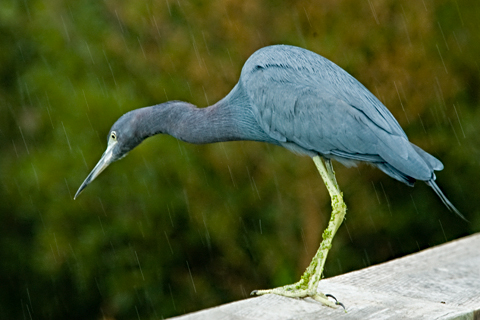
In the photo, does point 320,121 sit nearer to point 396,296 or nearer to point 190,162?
point 396,296

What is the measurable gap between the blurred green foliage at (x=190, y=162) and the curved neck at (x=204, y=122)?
2034 millimetres

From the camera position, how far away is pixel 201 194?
539 centimetres

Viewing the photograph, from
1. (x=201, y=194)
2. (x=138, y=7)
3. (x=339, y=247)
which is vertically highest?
(x=138, y=7)

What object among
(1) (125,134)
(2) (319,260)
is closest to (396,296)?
(2) (319,260)

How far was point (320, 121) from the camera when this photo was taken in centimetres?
262

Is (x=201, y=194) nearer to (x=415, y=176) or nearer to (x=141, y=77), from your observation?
(x=141, y=77)

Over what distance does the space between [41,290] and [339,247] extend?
109 inches

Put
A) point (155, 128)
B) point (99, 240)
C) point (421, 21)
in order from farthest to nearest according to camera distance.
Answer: point (99, 240) < point (421, 21) < point (155, 128)

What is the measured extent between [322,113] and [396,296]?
0.79 metres

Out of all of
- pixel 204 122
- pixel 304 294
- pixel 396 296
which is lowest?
pixel 396 296

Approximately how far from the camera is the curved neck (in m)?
2.84

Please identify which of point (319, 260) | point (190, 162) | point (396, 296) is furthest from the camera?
point (190, 162)

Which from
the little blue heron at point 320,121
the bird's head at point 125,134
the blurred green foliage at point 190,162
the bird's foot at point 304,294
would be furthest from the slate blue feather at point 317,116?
the blurred green foliage at point 190,162

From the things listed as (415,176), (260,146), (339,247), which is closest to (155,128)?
(415,176)
